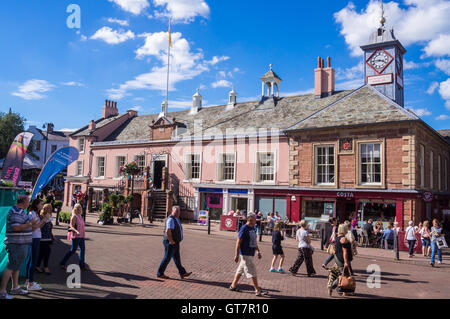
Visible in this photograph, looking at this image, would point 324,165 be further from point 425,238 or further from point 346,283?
point 346,283

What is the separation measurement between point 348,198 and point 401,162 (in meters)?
3.38

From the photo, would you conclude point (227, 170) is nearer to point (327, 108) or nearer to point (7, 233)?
point (327, 108)

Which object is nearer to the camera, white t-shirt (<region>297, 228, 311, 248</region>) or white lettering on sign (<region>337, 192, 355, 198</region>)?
white t-shirt (<region>297, 228, 311, 248</region>)

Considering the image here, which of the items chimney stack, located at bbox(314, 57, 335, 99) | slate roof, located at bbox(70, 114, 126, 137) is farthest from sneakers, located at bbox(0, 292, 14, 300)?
slate roof, located at bbox(70, 114, 126, 137)

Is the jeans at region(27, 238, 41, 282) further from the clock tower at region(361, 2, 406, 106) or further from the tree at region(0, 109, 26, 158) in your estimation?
the tree at region(0, 109, 26, 158)

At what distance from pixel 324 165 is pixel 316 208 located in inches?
102

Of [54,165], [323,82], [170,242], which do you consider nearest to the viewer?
[170,242]

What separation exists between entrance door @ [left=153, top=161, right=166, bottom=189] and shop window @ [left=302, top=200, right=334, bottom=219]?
1282cm

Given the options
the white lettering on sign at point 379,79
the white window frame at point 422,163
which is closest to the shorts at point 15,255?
the white window frame at point 422,163

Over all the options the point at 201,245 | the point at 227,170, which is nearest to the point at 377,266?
the point at 201,245

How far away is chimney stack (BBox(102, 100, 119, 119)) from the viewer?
38312 mm

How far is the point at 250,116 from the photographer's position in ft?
85.9

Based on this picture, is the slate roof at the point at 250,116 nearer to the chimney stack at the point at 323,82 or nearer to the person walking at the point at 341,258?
the chimney stack at the point at 323,82

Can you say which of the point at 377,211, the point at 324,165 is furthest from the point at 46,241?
the point at 377,211
